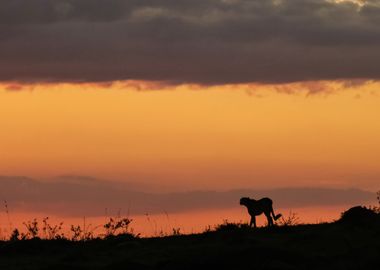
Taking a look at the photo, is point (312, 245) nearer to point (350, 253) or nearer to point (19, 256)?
point (350, 253)

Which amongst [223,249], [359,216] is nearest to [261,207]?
[359,216]

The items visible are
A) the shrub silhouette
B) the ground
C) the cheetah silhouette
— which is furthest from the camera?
the cheetah silhouette

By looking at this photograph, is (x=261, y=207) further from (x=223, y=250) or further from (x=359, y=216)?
(x=223, y=250)

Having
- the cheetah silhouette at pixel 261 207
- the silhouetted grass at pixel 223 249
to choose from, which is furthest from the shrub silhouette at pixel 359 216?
the cheetah silhouette at pixel 261 207

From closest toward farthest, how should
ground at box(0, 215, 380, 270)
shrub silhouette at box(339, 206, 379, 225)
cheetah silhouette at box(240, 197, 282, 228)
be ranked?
ground at box(0, 215, 380, 270)
shrub silhouette at box(339, 206, 379, 225)
cheetah silhouette at box(240, 197, 282, 228)

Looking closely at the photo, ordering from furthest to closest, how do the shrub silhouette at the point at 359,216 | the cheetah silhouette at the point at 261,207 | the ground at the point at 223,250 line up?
the cheetah silhouette at the point at 261,207, the shrub silhouette at the point at 359,216, the ground at the point at 223,250

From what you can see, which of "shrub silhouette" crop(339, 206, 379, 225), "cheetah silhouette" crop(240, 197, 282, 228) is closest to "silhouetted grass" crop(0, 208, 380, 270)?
"shrub silhouette" crop(339, 206, 379, 225)

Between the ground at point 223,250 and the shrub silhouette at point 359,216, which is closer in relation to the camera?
the ground at point 223,250

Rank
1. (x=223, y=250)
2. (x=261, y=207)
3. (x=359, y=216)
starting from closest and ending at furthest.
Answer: (x=223, y=250)
(x=359, y=216)
(x=261, y=207)

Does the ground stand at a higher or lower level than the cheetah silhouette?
lower

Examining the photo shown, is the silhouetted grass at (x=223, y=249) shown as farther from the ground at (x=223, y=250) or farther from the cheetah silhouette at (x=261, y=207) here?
the cheetah silhouette at (x=261, y=207)

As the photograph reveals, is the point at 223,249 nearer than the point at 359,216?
Yes

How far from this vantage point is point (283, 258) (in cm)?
2125

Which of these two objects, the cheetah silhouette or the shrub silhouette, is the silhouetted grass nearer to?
the shrub silhouette
